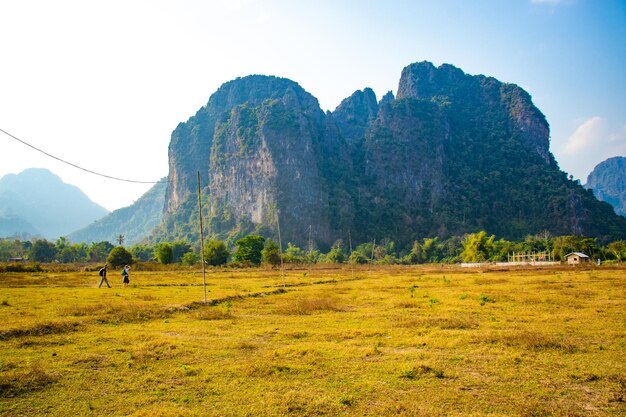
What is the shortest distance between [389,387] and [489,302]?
18.0 m

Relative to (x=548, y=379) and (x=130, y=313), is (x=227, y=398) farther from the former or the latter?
(x=130, y=313)

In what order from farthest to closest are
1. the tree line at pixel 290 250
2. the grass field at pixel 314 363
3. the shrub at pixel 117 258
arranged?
the tree line at pixel 290 250 < the shrub at pixel 117 258 < the grass field at pixel 314 363

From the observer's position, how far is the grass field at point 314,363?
8.34 metres

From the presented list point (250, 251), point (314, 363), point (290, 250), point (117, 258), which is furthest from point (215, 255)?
point (314, 363)

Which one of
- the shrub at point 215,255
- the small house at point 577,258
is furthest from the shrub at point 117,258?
the small house at point 577,258

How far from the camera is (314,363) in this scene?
445 inches

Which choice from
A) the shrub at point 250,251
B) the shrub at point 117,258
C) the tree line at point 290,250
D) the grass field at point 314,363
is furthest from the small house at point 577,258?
the shrub at point 117,258

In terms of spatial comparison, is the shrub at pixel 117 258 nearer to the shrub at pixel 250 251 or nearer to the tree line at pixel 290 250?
the tree line at pixel 290 250

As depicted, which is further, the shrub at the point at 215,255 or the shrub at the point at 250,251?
the shrub at the point at 250,251

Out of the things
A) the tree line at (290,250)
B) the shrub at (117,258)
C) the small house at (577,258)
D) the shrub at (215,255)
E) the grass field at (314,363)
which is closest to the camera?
the grass field at (314,363)

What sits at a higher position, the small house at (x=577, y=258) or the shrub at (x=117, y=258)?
the shrub at (x=117, y=258)

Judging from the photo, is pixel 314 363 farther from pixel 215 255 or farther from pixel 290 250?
pixel 290 250

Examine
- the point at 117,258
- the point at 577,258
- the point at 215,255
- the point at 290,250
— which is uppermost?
the point at 117,258

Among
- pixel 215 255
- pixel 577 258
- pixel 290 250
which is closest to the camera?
pixel 577 258
